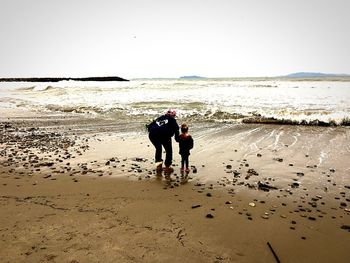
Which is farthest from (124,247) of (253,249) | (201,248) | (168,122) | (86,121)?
(86,121)

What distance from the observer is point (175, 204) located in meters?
6.26

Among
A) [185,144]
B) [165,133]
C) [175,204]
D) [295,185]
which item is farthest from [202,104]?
[175,204]

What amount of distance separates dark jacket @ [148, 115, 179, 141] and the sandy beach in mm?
1042

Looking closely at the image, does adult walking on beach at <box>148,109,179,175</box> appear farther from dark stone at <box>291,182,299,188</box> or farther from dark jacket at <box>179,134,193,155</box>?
dark stone at <box>291,182,299,188</box>

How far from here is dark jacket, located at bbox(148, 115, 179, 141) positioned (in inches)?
337

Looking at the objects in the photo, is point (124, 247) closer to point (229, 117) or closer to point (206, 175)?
point (206, 175)

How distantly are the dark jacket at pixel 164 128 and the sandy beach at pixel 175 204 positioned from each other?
104 cm

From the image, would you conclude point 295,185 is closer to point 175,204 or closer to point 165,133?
point 175,204

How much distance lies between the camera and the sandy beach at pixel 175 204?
179 inches

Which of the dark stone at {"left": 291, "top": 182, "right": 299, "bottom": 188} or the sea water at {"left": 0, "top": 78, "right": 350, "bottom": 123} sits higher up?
the sea water at {"left": 0, "top": 78, "right": 350, "bottom": 123}

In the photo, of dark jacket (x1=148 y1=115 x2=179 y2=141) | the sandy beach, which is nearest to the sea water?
the sandy beach

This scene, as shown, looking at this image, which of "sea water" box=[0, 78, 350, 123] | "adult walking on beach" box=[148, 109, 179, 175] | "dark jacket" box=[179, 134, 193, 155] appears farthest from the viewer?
"sea water" box=[0, 78, 350, 123]

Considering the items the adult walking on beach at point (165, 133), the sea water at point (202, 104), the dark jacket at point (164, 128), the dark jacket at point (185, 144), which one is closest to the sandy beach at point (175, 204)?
the adult walking on beach at point (165, 133)

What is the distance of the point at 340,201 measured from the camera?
6406 millimetres
